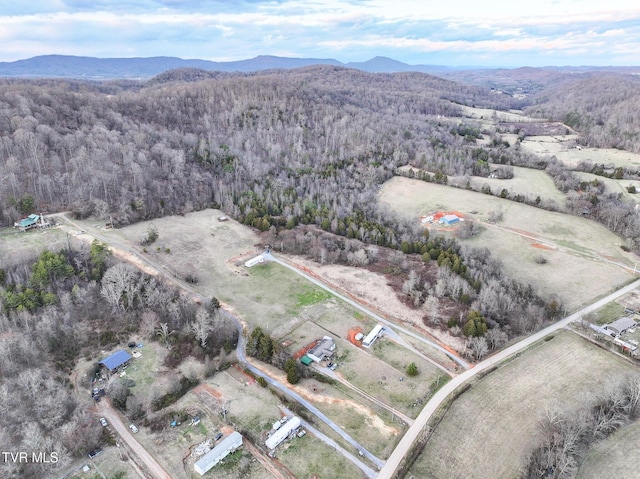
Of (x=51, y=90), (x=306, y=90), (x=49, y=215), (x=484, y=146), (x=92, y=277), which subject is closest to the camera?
(x=92, y=277)

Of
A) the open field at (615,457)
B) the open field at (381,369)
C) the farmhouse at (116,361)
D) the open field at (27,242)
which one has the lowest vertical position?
the open field at (615,457)

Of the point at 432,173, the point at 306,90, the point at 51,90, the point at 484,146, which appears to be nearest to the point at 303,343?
the point at 432,173

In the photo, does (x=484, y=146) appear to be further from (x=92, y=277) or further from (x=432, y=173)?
(x=92, y=277)

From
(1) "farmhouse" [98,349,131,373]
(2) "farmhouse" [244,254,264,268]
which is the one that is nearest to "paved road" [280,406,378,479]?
(1) "farmhouse" [98,349,131,373]

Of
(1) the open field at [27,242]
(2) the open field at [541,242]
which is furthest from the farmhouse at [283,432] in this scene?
(1) the open field at [27,242]

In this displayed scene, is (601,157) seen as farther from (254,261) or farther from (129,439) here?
(129,439)

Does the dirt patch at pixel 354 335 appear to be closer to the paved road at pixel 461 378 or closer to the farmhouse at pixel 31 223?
the paved road at pixel 461 378
